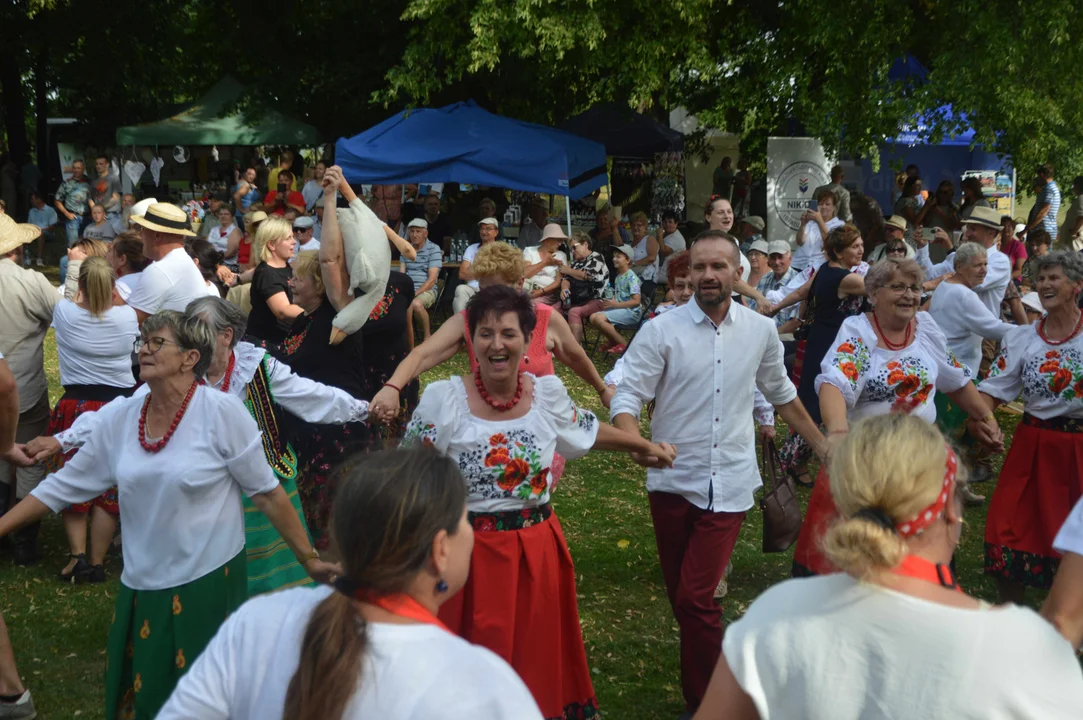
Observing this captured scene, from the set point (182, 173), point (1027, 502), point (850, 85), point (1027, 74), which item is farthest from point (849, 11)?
point (182, 173)

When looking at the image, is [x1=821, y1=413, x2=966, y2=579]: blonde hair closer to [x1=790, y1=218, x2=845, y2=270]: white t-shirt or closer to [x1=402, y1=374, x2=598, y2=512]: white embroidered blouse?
[x1=402, y1=374, x2=598, y2=512]: white embroidered blouse

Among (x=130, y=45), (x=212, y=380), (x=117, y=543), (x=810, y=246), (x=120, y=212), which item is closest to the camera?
(x=212, y=380)

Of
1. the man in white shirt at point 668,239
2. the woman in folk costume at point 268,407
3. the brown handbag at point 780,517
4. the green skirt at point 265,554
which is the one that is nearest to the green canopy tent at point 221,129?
the man in white shirt at point 668,239

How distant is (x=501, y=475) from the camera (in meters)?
3.89

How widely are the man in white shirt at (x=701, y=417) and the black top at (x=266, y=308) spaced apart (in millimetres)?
2852

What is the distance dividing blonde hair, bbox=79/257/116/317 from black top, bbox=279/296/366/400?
1.33 meters

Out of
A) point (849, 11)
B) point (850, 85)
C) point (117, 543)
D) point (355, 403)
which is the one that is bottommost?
point (117, 543)

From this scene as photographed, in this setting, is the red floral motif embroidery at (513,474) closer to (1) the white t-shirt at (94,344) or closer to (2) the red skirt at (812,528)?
(2) the red skirt at (812,528)

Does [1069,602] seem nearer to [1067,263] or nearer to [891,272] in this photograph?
[891,272]

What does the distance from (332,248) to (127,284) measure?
239 cm

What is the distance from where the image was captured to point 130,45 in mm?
24844

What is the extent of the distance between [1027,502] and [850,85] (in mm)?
9359

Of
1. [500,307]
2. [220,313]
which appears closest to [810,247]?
[220,313]

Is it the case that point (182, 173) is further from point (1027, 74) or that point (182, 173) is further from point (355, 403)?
point (355, 403)
